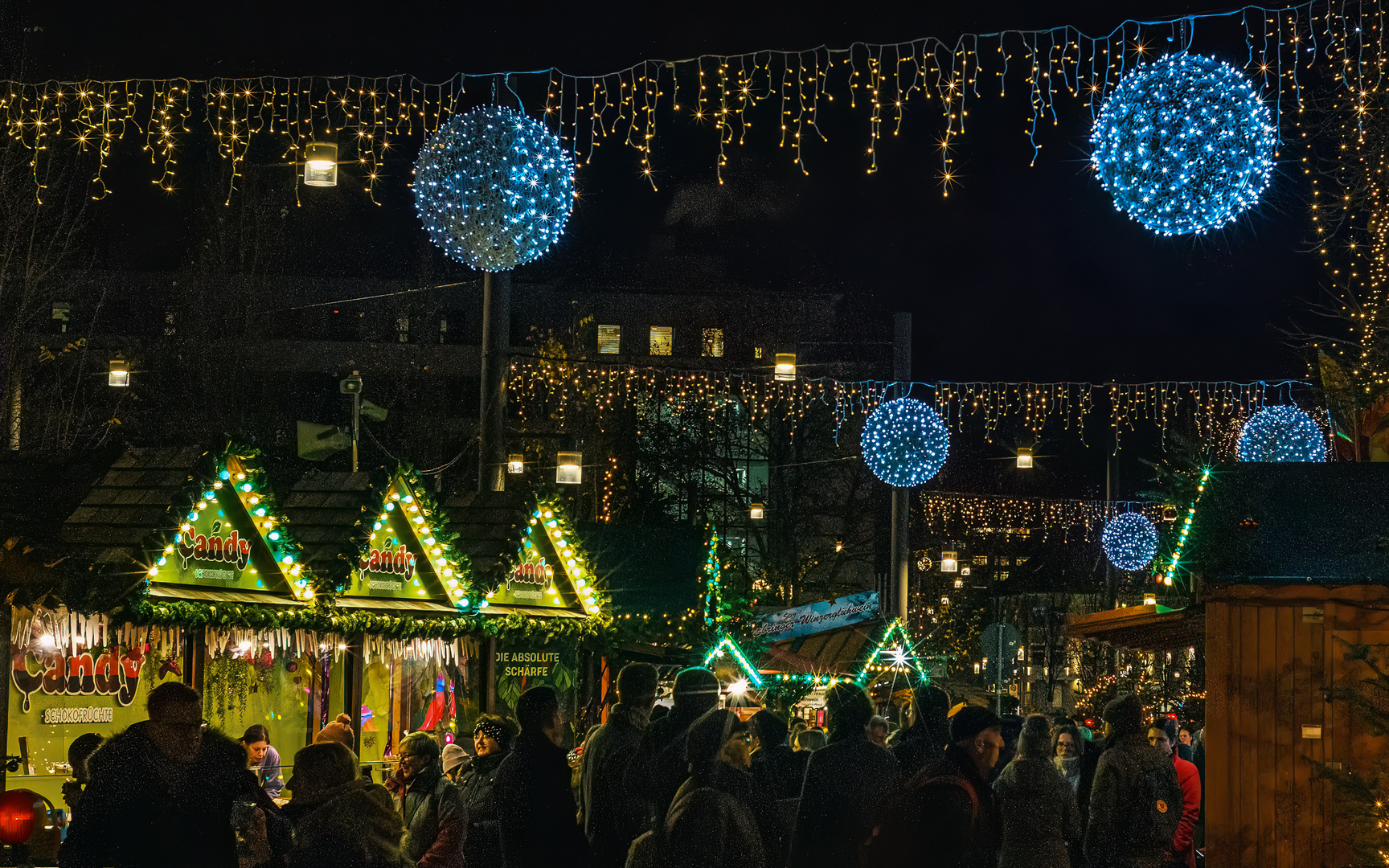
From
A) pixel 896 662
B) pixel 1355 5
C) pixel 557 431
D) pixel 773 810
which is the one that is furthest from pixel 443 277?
pixel 773 810

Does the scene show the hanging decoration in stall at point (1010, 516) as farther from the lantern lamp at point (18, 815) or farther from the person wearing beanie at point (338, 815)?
the person wearing beanie at point (338, 815)

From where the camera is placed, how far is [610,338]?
184 feet

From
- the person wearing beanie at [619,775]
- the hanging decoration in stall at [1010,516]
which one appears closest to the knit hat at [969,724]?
the person wearing beanie at [619,775]

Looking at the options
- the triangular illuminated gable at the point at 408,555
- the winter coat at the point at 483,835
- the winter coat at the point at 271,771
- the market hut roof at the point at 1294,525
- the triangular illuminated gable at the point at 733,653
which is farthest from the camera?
the triangular illuminated gable at the point at 733,653

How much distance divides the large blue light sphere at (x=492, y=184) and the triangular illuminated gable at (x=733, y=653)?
901 centimetres

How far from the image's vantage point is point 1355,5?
49.7ft

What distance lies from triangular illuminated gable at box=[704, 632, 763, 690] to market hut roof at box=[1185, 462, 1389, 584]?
8.64 metres

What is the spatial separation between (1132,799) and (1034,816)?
1.42m

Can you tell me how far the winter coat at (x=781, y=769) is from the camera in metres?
8.80

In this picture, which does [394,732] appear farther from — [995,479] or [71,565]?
[995,479]

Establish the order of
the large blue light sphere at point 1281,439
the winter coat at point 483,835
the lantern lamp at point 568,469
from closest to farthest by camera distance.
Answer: the winter coat at point 483,835 → the large blue light sphere at point 1281,439 → the lantern lamp at point 568,469

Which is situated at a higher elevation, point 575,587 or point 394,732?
point 575,587

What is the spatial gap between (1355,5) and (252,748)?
1259 centimetres

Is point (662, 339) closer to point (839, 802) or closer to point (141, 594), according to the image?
point (141, 594)
